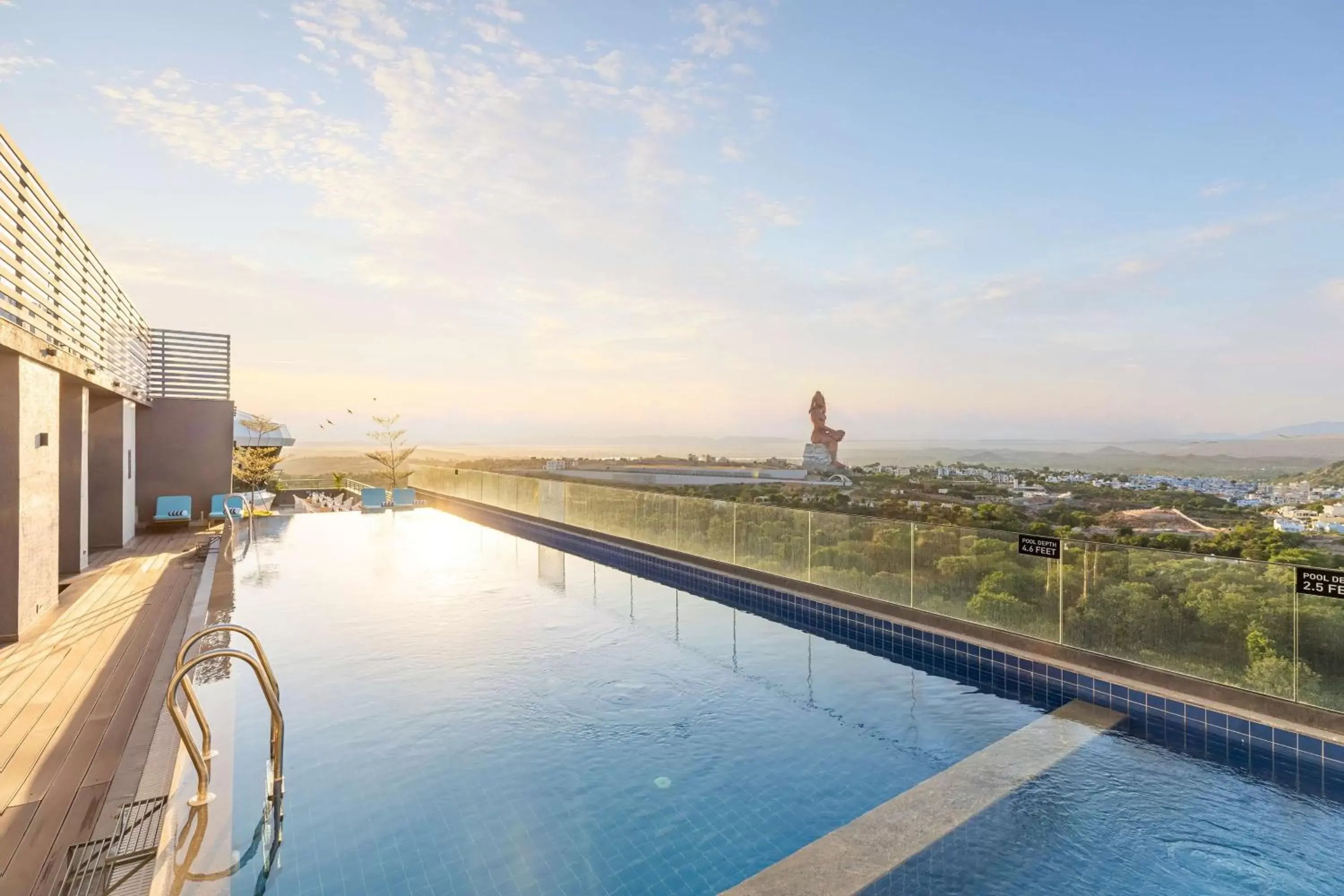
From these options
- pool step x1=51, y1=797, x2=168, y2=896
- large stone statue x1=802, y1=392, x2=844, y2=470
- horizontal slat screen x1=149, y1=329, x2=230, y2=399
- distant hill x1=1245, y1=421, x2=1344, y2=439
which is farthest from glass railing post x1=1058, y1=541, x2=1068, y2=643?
large stone statue x1=802, y1=392, x2=844, y2=470

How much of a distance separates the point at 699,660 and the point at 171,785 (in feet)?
13.0

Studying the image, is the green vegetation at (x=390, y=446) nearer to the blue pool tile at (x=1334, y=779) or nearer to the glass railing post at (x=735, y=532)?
the glass railing post at (x=735, y=532)

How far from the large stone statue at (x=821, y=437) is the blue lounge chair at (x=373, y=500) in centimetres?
3649

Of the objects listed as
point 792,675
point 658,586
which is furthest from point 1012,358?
point 792,675

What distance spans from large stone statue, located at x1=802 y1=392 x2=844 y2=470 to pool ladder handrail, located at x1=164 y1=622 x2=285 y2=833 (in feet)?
157

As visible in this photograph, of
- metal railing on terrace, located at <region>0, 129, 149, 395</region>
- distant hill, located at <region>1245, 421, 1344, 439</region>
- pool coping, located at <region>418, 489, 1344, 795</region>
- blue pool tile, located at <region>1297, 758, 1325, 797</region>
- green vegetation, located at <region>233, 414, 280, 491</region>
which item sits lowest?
blue pool tile, located at <region>1297, 758, 1325, 797</region>

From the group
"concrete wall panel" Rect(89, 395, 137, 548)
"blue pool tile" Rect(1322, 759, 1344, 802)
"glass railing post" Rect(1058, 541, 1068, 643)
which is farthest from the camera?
"concrete wall panel" Rect(89, 395, 137, 548)

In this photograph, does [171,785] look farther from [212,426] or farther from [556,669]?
[212,426]

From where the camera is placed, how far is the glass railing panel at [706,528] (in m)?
9.46

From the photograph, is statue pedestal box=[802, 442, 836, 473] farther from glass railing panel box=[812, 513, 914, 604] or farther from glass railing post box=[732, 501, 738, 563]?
glass railing panel box=[812, 513, 914, 604]

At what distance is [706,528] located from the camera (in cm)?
991

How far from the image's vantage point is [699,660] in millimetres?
6250

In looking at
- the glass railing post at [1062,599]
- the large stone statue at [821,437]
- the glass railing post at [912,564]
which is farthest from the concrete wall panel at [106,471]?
the large stone statue at [821,437]

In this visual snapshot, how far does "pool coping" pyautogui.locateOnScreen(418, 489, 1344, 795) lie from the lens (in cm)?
433
